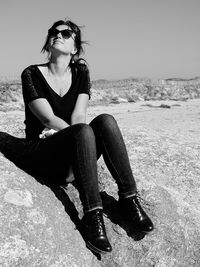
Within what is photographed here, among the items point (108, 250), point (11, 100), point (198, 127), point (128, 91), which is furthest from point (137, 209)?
point (128, 91)

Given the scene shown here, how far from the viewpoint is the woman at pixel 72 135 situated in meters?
2.97

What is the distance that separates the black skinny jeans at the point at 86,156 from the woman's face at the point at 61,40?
92cm

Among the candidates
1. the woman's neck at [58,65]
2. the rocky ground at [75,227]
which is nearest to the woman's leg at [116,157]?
the rocky ground at [75,227]

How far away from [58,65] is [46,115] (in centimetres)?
61

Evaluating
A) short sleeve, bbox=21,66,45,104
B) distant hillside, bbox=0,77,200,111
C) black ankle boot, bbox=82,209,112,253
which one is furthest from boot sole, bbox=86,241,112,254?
distant hillside, bbox=0,77,200,111

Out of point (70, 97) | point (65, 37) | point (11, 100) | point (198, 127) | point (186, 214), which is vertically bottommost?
point (11, 100)

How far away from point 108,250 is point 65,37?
2.04m

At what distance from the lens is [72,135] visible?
10.00 feet

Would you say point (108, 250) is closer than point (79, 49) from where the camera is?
Yes

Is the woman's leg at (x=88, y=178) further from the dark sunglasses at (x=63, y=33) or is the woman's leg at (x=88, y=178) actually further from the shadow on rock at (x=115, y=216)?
the dark sunglasses at (x=63, y=33)

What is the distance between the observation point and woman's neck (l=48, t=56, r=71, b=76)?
381cm

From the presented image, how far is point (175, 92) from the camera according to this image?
3750 centimetres

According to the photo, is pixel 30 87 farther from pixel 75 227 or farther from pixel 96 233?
pixel 96 233

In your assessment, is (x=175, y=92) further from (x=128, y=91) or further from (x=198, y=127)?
(x=198, y=127)
